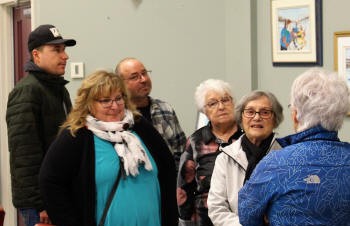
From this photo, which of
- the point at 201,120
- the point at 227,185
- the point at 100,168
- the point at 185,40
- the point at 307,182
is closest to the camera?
the point at 307,182

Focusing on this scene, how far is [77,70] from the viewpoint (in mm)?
4305

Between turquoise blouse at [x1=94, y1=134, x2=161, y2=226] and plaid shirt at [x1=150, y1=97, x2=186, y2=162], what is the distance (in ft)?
2.13

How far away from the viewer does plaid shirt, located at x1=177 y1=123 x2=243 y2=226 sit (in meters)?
Result: 2.74

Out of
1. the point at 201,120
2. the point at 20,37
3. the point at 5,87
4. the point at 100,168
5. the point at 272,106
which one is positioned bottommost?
the point at 100,168

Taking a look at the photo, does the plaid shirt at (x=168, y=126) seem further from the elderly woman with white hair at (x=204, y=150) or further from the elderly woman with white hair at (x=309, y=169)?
the elderly woman with white hair at (x=309, y=169)

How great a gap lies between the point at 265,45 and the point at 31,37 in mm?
1315

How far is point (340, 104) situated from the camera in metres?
1.76

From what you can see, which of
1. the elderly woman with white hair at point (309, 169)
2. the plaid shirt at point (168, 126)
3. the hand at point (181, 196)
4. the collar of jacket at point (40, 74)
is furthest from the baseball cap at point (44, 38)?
the elderly woman with white hair at point (309, 169)

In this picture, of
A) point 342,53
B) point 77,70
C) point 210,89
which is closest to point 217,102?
point 210,89

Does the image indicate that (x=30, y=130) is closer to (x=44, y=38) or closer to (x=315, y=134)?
(x=44, y=38)

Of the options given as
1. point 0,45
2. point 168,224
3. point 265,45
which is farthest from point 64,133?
point 0,45

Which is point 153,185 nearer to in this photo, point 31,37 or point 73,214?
point 73,214

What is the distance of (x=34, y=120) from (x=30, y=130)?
55 millimetres

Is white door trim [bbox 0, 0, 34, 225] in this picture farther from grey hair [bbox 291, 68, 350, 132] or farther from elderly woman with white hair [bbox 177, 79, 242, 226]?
grey hair [bbox 291, 68, 350, 132]
